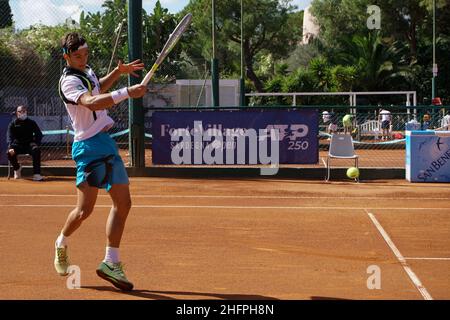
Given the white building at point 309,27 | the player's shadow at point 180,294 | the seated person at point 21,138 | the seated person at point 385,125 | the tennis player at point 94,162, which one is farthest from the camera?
the white building at point 309,27

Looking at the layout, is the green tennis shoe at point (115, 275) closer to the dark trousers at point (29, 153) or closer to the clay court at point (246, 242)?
the clay court at point (246, 242)

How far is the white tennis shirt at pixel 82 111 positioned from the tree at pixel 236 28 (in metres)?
46.7

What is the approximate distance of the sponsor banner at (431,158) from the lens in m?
14.6

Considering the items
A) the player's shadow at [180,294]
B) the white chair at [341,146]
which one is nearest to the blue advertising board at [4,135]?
the white chair at [341,146]

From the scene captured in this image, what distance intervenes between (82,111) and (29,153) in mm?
9518

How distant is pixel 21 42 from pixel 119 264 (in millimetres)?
20143

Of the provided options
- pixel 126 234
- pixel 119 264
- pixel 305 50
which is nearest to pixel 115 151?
pixel 119 264

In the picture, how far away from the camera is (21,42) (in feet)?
82.2

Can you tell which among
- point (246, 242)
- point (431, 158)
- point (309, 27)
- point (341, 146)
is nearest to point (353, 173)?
point (341, 146)

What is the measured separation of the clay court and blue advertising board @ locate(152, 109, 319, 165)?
1.61m

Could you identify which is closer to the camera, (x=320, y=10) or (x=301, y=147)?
(x=301, y=147)

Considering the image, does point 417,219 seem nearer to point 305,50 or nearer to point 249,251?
point 249,251

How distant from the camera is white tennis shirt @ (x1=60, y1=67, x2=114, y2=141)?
6.11 metres

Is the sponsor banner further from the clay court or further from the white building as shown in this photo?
the white building
